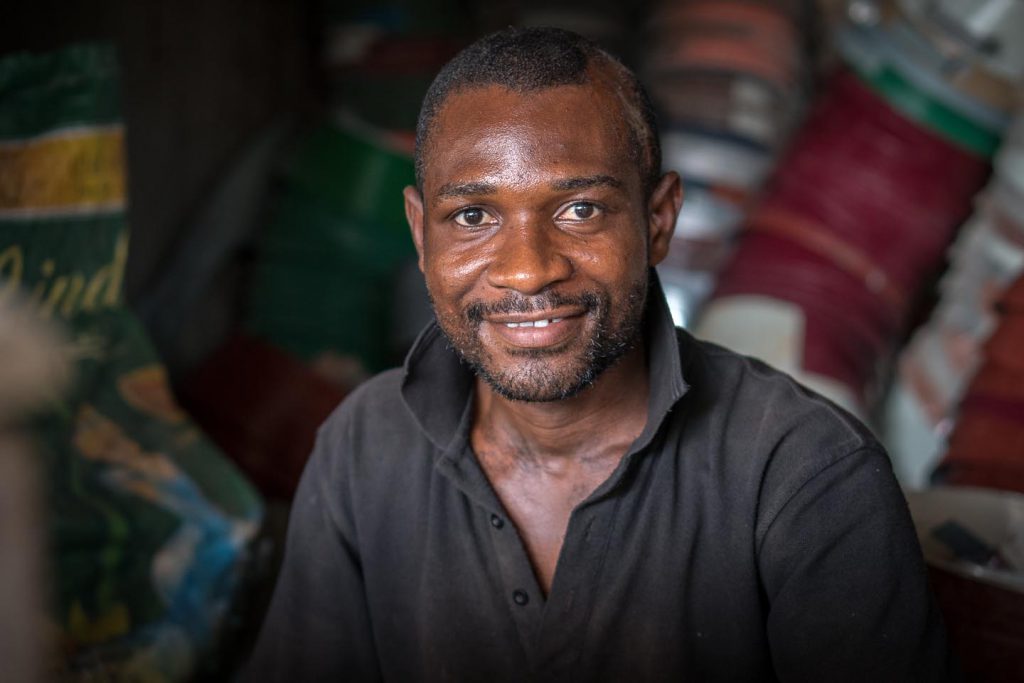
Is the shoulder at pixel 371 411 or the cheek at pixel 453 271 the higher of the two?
the cheek at pixel 453 271

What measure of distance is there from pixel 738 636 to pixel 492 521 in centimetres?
34

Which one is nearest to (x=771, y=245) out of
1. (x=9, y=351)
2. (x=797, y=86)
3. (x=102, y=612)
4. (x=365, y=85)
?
(x=797, y=86)

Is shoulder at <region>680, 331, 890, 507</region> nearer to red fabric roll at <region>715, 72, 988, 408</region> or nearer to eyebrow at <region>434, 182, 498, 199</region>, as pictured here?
eyebrow at <region>434, 182, 498, 199</region>

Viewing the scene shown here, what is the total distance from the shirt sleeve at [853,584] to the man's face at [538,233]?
0.30 meters

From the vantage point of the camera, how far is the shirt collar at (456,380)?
1.37 meters

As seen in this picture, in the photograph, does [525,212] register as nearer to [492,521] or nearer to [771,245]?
[492,521]

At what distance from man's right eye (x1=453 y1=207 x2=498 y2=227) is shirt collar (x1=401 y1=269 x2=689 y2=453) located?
187 millimetres

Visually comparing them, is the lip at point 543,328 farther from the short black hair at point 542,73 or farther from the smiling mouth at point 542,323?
the short black hair at point 542,73

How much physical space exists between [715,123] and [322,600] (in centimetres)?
225

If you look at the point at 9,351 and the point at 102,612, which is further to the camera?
the point at 102,612

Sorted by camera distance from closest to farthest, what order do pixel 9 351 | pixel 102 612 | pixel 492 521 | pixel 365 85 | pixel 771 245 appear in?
pixel 9 351, pixel 492 521, pixel 102 612, pixel 771 245, pixel 365 85

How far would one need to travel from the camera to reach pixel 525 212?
1.30 metres

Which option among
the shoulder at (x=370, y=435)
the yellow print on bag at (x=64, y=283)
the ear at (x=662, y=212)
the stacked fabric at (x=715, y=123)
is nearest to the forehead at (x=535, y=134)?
the ear at (x=662, y=212)

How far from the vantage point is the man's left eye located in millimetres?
1319
